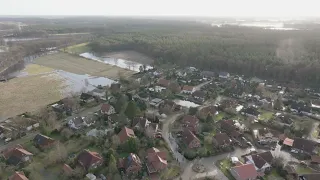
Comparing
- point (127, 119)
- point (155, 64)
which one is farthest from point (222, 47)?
point (127, 119)

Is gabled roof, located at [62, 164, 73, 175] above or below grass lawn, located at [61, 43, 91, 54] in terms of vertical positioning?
below

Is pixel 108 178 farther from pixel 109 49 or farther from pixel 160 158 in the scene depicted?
pixel 109 49

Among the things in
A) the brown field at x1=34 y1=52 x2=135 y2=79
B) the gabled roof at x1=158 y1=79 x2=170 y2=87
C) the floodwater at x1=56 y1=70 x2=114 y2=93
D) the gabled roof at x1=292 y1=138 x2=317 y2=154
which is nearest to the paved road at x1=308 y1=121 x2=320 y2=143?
the gabled roof at x1=292 y1=138 x2=317 y2=154

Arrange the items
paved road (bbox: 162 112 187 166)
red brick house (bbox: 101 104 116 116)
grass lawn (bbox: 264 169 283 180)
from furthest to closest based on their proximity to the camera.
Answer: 1. red brick house (bbox: 101 104 116 116)
2. paved road (bbox: 162 112 187 166)
3. grass lawn (bbox: 264 169 283 180)

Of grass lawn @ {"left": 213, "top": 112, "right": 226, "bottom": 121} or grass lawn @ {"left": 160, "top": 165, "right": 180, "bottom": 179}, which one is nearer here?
grass lawn @ {"left": 160, "top": 165, "right": 180, "bottom": 179}

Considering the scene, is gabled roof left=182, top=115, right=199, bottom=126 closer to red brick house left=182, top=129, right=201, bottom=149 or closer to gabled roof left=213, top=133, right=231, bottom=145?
red brick house left=182, top=129, right=201, bottom=149

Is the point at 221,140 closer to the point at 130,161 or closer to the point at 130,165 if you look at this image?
the point at 130,161

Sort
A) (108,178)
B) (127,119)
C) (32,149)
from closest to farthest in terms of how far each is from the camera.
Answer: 1. (108,178)
2. (32,149)
3. (127,119)
